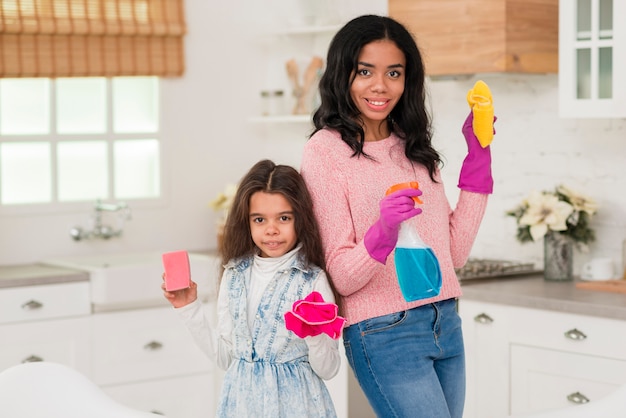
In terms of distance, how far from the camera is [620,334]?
3.27 meters

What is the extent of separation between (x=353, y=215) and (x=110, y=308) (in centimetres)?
216

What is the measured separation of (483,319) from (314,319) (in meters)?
1.62

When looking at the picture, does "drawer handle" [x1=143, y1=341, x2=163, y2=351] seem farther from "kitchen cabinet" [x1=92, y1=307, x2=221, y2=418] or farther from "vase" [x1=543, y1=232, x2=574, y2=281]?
"vase" [x1=543, y1=232, x2=574, y2=281]

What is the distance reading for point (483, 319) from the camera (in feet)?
11.8

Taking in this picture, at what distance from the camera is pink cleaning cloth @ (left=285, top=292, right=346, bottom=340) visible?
6.84 ft

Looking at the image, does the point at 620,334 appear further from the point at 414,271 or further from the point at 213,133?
the point at 213,133

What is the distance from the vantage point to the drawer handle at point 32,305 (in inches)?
156

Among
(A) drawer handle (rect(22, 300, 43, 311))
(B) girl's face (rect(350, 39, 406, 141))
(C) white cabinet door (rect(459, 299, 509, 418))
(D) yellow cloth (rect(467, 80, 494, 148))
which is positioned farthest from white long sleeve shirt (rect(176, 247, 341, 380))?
(A) drawer handle (rect(22, 300, 43, 311))

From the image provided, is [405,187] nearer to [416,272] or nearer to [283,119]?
[416,272]

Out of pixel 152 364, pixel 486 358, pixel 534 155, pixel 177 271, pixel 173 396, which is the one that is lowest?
pixel 173 396

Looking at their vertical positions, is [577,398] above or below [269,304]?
below

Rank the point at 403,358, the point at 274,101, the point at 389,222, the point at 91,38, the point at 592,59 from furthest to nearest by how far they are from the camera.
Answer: the point at 274,101 → the point at 91,38 → the point at 592,59 → the point at 403,358 → the point at 389,222

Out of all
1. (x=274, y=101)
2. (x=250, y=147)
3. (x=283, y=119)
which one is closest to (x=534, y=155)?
(x=283, y=119)

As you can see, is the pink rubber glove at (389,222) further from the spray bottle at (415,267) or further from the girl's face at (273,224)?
the girl's face at (273,224)
